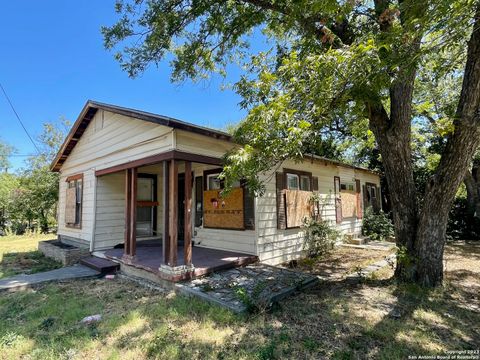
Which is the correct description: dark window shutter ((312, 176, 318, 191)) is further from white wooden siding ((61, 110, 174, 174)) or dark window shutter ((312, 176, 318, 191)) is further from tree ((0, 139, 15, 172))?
tree ((0, 139, 15, 172))

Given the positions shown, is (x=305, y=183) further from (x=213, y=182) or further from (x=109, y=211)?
(x=109, y=211)

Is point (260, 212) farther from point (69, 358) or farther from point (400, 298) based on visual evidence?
point (69, 358)

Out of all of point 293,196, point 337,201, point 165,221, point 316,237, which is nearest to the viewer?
point 165,221

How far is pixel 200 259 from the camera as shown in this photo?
20.7 ft

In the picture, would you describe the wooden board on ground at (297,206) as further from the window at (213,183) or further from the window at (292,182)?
the window at (213,183)

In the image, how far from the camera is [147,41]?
6125mm

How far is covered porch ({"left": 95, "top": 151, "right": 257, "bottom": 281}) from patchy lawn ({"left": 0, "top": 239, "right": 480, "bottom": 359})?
0.79 meters

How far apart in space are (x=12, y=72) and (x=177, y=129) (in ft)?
51.6

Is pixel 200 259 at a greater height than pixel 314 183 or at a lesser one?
lesser

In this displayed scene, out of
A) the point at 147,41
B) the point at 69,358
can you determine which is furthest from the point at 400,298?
the point at 147,41

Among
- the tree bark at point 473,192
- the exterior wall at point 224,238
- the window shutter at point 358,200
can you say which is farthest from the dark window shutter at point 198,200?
the tree bark at point 473,192

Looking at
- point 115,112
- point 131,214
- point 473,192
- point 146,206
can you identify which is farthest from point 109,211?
point 473,192

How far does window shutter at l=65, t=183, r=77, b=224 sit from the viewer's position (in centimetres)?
919

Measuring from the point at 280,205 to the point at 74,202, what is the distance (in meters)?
6.80
